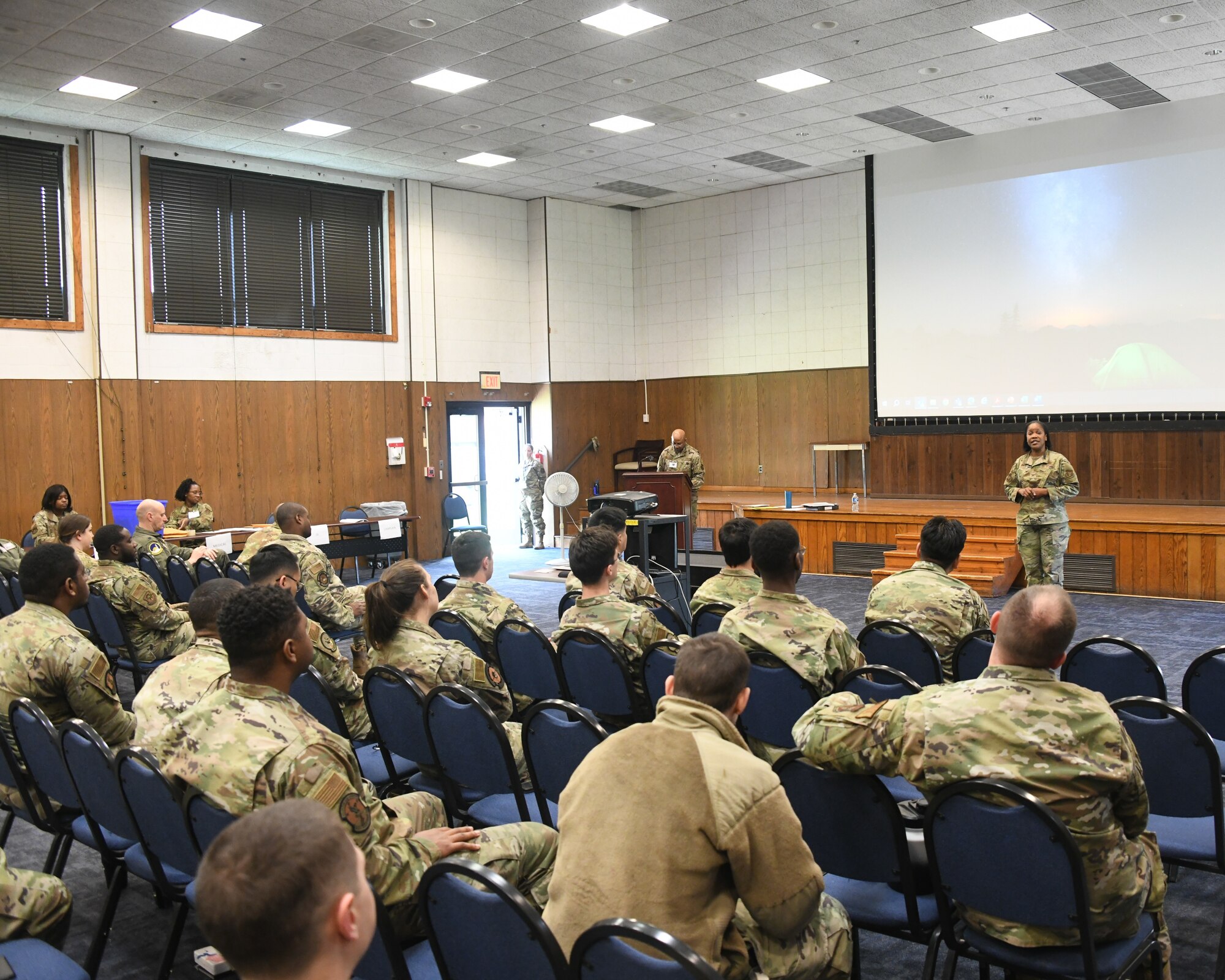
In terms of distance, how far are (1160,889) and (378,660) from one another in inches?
110

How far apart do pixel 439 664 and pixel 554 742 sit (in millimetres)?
888

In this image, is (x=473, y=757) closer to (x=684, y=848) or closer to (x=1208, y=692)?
(x=684, y=848)

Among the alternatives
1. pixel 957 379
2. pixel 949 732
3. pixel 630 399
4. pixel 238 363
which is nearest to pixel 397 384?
pixel 238 363

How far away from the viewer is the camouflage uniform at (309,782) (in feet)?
7.94

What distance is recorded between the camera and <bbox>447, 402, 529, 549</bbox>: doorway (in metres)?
15.5

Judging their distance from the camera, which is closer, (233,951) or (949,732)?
(233,951)

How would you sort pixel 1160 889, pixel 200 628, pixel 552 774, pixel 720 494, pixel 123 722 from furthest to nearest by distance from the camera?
pixel 720 494 → pixel 123 722 → pixel 200 628 → pixel 552 774 → pixel 1160 889

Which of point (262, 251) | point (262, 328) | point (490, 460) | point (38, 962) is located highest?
point (262, 251)

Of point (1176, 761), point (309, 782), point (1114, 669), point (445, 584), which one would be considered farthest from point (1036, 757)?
point (445, 584)

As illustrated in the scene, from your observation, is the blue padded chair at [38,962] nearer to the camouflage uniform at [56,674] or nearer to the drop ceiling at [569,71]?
the camouflage uniform at [56,674]

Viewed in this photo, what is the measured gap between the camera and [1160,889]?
2598mm

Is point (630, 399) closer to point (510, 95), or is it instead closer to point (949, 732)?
point (510, 95)

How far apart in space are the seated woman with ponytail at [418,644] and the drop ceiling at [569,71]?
5.96m

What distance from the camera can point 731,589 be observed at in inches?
214
